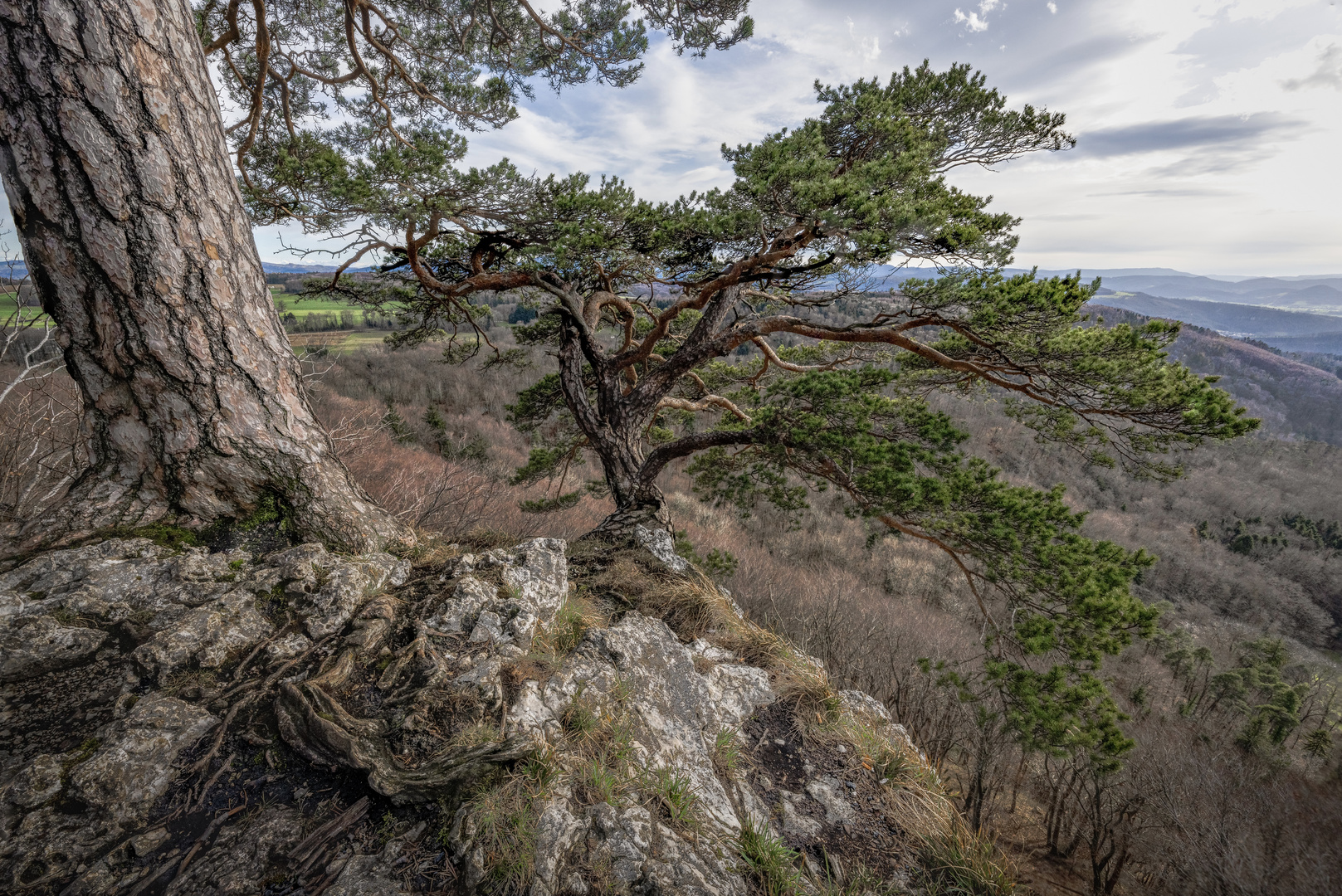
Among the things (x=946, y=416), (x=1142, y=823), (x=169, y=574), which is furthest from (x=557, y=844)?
(x=1142, y=823)

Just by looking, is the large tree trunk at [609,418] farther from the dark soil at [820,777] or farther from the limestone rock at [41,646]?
the limestone rock at [41,646]

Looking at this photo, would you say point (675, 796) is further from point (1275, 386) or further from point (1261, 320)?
point (1261, 320)

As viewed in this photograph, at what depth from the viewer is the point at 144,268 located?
1940 millimetres

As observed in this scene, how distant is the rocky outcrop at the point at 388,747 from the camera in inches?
56.7

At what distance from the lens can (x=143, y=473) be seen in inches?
85.1

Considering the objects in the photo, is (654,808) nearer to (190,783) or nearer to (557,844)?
(557,844)

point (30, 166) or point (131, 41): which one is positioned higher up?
point (131, 41)

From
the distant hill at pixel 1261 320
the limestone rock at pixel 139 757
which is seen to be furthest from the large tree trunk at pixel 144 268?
the distant hill at pixel 1261 320

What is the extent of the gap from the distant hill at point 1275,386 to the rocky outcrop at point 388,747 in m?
66.6

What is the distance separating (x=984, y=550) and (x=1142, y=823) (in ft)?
16.5

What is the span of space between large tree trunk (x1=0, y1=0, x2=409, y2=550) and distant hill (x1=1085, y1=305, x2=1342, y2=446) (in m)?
68.1

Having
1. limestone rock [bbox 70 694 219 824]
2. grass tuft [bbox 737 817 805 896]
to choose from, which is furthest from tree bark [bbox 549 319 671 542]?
limestone rock [bbox 70 694 219 824]

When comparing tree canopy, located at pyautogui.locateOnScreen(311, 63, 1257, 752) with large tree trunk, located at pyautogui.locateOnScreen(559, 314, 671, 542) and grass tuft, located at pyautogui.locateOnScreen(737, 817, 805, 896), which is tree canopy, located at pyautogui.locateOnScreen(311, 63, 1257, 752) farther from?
grass tuft, located at pyautogui.locateOnScreen(737, 817, 805, 896)

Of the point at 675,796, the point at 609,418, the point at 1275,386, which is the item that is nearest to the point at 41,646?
the point at 675,796
